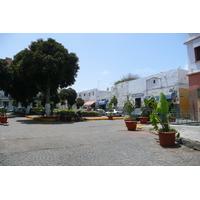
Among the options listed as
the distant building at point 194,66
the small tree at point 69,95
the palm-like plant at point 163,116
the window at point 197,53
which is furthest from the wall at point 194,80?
the small tree at point 69,95

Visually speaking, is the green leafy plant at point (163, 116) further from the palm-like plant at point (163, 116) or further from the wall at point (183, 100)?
the wall at point (183, 100)

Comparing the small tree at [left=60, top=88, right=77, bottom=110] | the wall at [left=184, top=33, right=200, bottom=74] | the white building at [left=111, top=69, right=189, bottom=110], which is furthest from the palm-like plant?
the small tree at [left=60, top=88, right=77, bottom=110]

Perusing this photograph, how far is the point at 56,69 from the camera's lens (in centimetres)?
1595

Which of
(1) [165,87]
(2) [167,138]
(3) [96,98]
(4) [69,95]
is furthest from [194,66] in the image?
(4) [69,95]

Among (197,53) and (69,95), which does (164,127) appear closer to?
(197,53)

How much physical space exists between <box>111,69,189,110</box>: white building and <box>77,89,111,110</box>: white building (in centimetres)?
885

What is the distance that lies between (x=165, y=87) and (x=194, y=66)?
9.59 metres

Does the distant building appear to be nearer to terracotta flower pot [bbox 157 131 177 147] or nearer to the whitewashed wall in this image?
the whitewashed wall

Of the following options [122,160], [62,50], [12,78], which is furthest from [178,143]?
[12,78]

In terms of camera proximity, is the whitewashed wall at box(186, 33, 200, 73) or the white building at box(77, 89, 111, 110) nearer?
the whitewashed wall at box(186, 33, 200, 73)

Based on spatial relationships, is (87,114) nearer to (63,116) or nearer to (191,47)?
(63,116)

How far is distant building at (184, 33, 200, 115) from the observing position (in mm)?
13258

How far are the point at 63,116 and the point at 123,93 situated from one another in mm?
17147

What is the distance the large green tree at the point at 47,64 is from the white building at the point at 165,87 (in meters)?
9.92
